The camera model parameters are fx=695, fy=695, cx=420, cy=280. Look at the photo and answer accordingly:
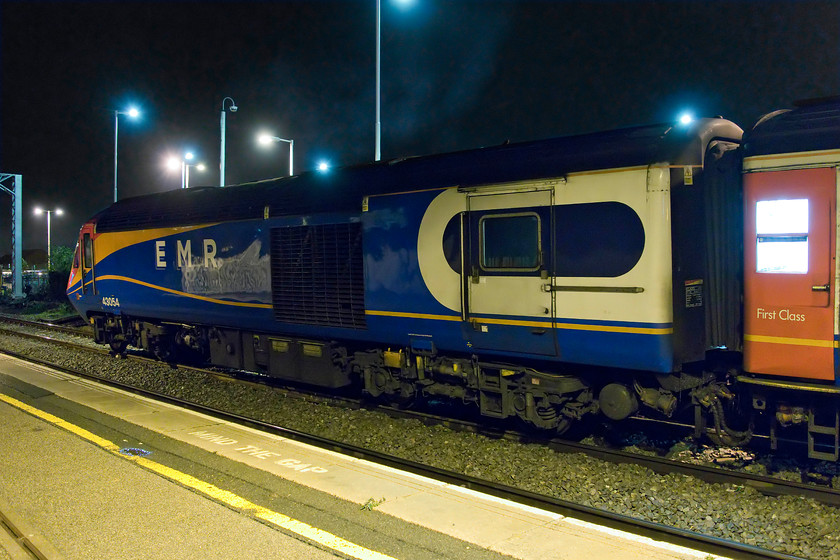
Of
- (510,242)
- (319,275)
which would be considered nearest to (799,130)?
(510,242)

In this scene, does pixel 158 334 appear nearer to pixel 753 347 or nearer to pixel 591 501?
pixel 591 501

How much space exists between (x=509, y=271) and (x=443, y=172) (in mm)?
1630

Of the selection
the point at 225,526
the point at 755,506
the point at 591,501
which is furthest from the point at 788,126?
the point at 225,526

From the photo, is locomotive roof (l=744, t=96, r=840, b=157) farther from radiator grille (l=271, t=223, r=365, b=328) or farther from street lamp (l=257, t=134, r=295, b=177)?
street lamp (l=257, t=134, r=295, b=177)

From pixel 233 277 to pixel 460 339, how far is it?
517cm

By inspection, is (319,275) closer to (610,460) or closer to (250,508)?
(250,508)

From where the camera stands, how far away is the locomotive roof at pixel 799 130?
6223 millimetres

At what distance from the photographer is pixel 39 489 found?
6484 mm

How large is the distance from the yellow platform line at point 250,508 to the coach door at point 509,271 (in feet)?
10.7

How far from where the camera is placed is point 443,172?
8.58 meters

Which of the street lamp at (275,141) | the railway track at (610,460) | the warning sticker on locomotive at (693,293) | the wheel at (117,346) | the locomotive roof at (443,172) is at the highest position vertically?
the street lamp at (275,141)

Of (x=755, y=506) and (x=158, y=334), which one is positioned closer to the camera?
(x=755, y=506)

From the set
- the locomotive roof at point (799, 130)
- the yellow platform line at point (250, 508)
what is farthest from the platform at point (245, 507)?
the locomotive roof at point (799, 130)

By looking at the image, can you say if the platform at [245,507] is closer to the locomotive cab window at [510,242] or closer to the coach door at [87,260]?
the locomotive cab window at [510,242]
